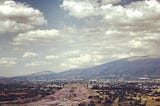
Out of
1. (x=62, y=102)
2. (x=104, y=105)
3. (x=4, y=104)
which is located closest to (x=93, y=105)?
(x=104, y=105)

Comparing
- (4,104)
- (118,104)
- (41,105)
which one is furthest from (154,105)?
(4,104)

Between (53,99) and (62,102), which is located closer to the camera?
(62,102)

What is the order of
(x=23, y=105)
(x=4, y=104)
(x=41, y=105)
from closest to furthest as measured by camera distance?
(x=41, y=105) → (x=23, y=105) → (x=4, y=104)

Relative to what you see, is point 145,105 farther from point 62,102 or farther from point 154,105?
point 62,102

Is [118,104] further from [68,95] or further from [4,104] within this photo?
[4,104]

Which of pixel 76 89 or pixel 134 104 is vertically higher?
pixel 76 89

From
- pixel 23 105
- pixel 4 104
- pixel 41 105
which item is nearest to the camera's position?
pixel 41 105

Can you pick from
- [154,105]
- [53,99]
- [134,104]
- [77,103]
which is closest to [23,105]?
[53,99]

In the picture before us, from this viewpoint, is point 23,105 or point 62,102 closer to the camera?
point 62,102

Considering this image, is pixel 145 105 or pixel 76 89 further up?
pixel 76 89
